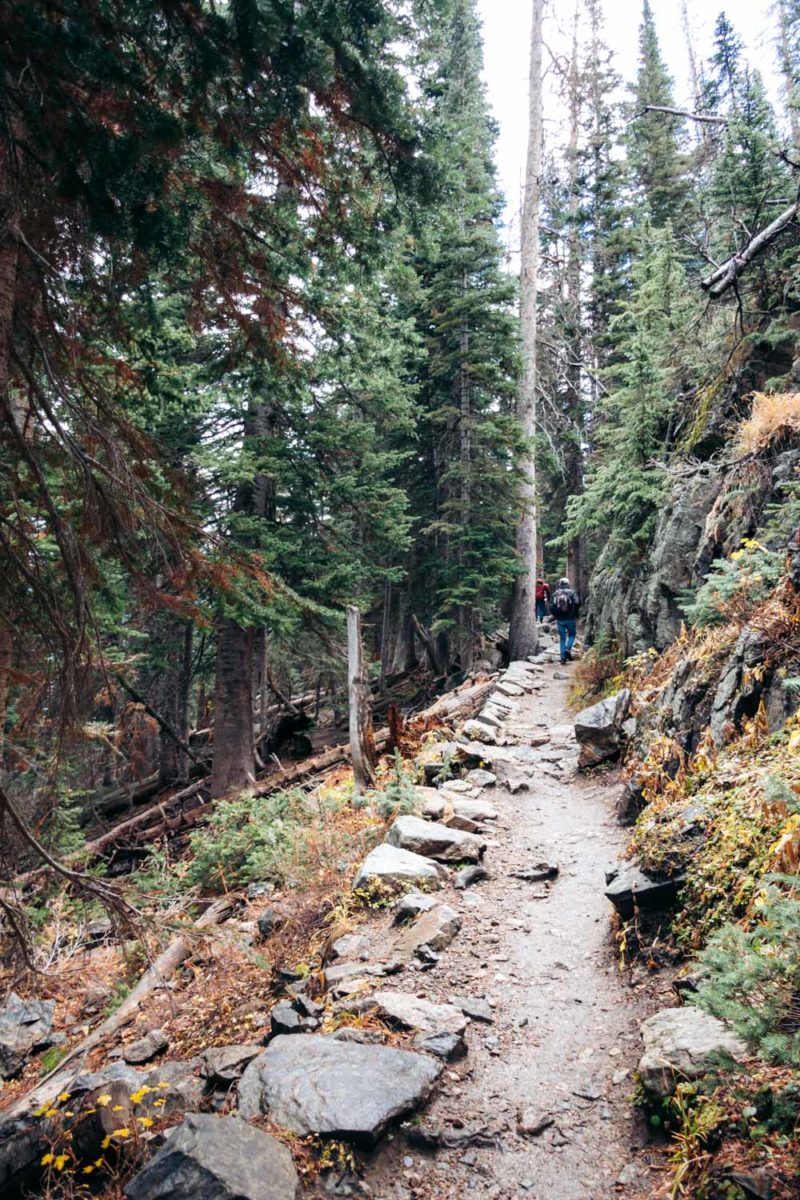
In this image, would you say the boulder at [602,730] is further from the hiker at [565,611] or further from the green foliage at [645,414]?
the hiker at [565,611]

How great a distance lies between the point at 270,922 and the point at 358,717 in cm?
330

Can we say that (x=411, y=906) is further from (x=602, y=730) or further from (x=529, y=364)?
(x=529, y=364)

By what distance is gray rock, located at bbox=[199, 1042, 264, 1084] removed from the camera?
3758 mm

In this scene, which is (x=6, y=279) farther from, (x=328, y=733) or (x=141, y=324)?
(x=328, y=733)

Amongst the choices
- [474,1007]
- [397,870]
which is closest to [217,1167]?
[474,1007]

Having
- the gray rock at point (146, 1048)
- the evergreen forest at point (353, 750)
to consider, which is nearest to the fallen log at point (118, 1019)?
the evergreen forest at point (353, 750)

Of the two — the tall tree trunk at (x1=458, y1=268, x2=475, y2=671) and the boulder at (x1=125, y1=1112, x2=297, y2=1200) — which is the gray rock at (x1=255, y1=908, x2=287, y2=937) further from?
the tall tree trunk at (x1=458, y1=268, x2=475, y2=671)

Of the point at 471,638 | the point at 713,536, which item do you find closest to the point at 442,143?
the point at 713,536

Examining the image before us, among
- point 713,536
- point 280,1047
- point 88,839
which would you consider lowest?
point 88,839

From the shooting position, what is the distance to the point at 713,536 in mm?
7543

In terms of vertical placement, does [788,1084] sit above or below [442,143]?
below

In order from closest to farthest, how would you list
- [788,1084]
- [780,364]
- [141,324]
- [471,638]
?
[788,1084] → [141,324] → [780,364] → [471,638]

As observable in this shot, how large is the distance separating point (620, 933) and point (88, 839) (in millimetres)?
11763

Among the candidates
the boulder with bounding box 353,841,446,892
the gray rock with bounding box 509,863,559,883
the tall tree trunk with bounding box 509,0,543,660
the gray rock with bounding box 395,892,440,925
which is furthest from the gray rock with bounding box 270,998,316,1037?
the tall tree trunk with bounding box 509,0,543,660
